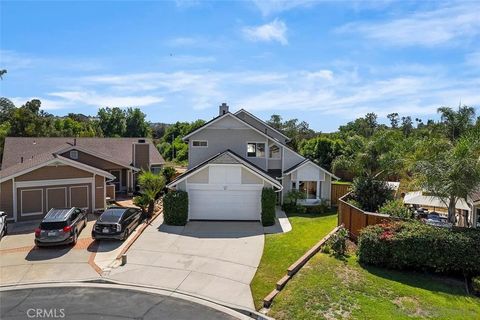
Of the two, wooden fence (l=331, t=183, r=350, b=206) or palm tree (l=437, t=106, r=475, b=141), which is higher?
palm tree (l=437, t=106, r=475, b=141)

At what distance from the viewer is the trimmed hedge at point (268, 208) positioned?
21.6 meters

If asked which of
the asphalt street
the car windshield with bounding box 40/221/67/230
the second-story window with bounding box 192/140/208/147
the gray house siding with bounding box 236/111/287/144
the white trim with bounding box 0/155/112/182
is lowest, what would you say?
the asphalt street

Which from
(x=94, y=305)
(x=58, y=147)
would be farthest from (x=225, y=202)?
(x=58, y=147)

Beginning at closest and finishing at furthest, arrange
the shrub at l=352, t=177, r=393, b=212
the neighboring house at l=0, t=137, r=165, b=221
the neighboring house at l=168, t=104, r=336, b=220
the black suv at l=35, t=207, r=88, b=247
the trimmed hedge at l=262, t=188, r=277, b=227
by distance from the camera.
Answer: the black suv at l=35, t=207, r=88, b=247 → the shrub at l=352, t=177, r=393, b=212 → the neighboring house at l=0, t=137, r=165, b=221 → the trimmed hedge at l=262, t=188, r=277, b=227 → the neighboring house at l=168, t=104, r=336, b=220

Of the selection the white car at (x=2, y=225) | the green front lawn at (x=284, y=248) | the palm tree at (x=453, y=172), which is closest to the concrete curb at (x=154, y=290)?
the green front lawn at (x=284, y=248)

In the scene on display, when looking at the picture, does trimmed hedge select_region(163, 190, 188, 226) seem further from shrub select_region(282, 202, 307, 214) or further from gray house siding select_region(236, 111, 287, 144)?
gray house siding select_region(236, 111, 287, 144)

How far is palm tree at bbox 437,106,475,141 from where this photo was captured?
37625mm

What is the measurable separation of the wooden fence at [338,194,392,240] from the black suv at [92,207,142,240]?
11361 millimetres

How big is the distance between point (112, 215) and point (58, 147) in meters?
15.9

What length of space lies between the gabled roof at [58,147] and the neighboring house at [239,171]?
9.52 meters

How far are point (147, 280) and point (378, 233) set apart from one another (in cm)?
910

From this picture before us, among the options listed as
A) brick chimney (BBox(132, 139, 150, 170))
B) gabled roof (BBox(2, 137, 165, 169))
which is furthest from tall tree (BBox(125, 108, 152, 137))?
brick chimney (BBox(132, 139, 150, 170))

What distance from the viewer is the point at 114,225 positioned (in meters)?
17.7

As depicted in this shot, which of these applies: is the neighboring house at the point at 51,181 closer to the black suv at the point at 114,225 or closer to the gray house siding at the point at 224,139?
the black suv at the point at 114,225
